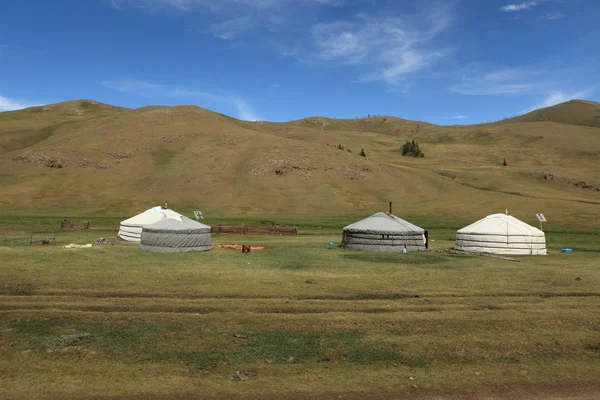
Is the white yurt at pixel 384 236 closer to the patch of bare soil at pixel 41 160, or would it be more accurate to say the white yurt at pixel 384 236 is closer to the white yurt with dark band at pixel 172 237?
the white yurt with dark band at pixel 172 237

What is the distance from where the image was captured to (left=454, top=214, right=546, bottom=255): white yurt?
88.8 feet

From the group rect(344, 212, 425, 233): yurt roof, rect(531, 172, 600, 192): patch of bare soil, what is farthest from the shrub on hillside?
rect(344, 212, 425, 233): yurt roof

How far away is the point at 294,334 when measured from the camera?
32.4 feet

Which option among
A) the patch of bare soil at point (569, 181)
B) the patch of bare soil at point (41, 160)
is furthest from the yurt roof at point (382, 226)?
the patch of bare soil at point (41, 160)

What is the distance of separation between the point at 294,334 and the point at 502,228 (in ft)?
68.5

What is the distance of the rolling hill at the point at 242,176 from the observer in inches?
2544

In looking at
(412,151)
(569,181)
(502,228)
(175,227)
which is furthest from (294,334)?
(412,151)

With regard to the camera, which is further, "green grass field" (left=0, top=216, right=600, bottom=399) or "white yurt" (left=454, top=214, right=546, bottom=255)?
"white yurt" (left=454, top=214, right=546, bottom=255)

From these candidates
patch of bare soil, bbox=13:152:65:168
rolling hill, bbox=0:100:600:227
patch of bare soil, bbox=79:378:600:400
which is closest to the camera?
patch of bare soil, bbox=79:378:600:400

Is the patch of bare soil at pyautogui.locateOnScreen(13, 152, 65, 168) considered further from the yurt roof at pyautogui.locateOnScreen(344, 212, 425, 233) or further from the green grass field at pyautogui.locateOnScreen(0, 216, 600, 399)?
the green grass field at pyautogui.locateOnScreen(0, 216, 600, 399)

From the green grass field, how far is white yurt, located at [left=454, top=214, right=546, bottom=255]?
29.3 feet

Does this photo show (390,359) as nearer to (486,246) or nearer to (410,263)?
(410,263)

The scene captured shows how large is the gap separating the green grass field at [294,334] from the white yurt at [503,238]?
894 cm

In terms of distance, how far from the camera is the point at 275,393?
721cm
